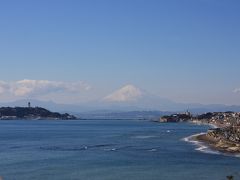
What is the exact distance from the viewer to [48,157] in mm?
83125

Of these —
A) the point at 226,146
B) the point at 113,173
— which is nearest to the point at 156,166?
the point at 113,173

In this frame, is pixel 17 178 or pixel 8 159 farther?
pixel 8 159

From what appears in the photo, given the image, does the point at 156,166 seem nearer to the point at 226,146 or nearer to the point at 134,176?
the point at 134,176

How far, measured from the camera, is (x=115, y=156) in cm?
8456

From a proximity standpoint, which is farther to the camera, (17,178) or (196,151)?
(196,151)

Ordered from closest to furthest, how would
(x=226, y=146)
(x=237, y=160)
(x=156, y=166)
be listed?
(x=156, y=166)
(x=237, y=160)
(x=226, y=146)

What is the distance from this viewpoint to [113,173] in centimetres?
6456

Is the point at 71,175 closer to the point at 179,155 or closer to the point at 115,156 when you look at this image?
the point at 115,156

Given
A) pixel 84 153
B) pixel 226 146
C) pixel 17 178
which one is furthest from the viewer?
pixel 226 146

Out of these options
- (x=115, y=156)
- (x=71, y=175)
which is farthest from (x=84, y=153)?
(x=71, y=175)

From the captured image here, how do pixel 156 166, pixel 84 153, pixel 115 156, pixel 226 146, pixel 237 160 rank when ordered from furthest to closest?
1. pixel 226 146
2. pixel 84 153
3. pixel 115 156
4. pixel 237 160
5. pixel 156 166

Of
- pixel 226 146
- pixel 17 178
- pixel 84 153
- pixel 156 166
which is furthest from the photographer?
pixel 226 146

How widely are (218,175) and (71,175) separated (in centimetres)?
1766

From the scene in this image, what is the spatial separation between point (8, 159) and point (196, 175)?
104 feet
